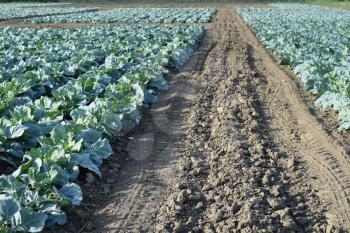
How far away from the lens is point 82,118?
20.3ft

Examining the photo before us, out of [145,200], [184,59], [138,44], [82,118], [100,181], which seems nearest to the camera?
[145,200]

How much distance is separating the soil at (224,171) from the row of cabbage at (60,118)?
28 centimetres

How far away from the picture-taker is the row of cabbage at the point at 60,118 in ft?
13.8

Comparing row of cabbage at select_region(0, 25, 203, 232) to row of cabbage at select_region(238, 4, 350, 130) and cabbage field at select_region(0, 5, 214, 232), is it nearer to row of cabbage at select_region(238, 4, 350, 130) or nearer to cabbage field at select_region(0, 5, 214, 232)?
cabbage field at select_region(0, 5, 214, 232)

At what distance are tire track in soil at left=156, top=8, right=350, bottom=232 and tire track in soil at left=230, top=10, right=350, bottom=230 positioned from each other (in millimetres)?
12

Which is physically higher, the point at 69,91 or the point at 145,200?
the point at 69,91

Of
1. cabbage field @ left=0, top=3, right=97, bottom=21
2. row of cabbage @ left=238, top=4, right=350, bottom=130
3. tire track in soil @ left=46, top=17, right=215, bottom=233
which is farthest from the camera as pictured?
cabbage field @ left=0, top=3, right=97, bottom=21

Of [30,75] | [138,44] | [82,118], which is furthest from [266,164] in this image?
[138,44]

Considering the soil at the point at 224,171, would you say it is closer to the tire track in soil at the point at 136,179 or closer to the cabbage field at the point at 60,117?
the tire track in soil at the point at 136,179

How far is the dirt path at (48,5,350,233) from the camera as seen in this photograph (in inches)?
174

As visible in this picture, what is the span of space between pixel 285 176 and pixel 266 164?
14.9 inches

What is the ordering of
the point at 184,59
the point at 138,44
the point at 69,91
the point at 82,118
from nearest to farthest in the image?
the point at 82,118
the point at 69,91
the point at 184,59
the point at 138,44

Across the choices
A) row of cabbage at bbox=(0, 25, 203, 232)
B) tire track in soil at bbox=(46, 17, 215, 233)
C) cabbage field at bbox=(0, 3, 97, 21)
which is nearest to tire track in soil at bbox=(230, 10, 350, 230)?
tire track in soil at bbox=(46, 17, 215, 233)

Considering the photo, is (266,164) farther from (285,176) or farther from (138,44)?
(138,44)
